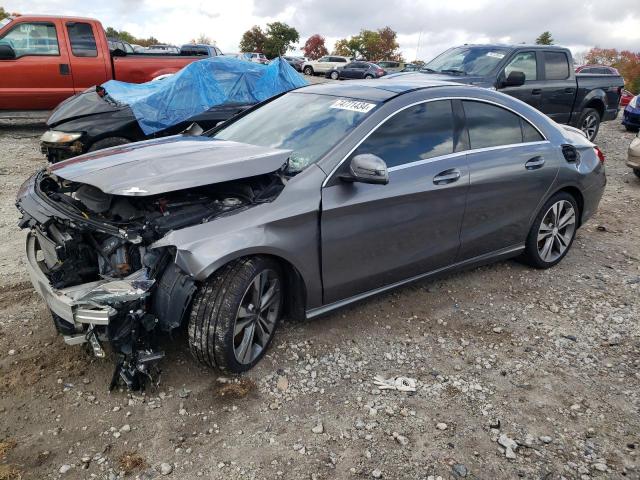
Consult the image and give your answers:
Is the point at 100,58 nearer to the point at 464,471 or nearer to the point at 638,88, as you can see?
the point at 464,471

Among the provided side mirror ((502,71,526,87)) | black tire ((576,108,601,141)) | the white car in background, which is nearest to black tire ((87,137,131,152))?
side mirror ((502,71,526,87))

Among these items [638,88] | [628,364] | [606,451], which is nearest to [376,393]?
[606,451]

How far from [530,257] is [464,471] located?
2589 millimetres

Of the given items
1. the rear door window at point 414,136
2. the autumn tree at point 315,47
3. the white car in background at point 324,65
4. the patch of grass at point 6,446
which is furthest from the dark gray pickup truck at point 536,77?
the autumn tree at point 315,47

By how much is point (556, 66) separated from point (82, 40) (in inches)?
335

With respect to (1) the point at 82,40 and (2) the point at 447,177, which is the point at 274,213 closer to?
(2) the point at 447,177

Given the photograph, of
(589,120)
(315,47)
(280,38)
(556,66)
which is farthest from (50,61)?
(315,47)

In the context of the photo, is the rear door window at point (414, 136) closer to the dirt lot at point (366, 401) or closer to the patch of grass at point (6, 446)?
the dirt lot at point (366, 401)

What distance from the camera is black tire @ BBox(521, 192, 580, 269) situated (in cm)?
433

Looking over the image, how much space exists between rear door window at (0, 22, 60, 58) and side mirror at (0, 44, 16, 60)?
85 millimetres

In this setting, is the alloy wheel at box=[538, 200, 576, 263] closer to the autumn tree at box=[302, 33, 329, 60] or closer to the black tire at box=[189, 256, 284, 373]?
the black tire at box=[189, 256, 284, 373]

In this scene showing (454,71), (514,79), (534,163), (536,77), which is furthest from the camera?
(536,77)

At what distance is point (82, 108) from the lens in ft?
21.5

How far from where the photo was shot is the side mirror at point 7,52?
8.64 metres
